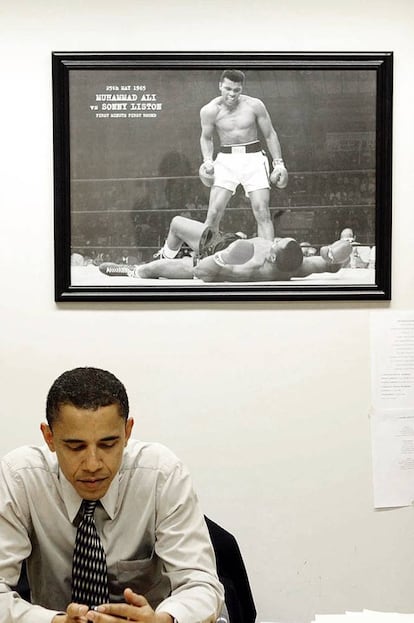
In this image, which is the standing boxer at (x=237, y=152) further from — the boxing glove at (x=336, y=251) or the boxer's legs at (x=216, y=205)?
the boxing glove at (x=336, y=251)

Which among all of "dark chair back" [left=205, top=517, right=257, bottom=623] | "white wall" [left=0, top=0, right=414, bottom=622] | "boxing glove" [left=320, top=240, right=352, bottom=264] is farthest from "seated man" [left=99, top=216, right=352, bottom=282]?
"dark chair back" [left=205, top=517, right=257, bottom=623]

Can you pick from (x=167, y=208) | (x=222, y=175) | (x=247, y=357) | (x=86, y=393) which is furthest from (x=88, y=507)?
(x=222, y=175)

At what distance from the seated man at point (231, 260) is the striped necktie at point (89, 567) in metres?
1.12

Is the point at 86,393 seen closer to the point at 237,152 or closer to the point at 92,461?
the point at 92,461

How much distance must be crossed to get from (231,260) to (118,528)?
1187 mm

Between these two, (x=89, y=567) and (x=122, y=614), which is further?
(x=89, y=567)

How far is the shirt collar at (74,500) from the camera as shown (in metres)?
1.94

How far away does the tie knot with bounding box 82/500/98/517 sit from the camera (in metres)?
1.94

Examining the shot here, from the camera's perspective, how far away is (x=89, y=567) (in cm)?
190

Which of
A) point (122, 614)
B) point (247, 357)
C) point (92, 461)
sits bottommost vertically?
point (122, 614)

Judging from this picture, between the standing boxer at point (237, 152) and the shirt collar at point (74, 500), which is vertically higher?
the standing boxer at point (237, 152)

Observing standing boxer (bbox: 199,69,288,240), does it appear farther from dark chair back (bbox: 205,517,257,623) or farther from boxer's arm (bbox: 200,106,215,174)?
dark chair back (bbox: 205,517,257,623)

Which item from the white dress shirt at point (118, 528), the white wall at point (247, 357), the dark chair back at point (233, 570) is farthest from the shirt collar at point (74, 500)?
the white wall at point (247, 357)

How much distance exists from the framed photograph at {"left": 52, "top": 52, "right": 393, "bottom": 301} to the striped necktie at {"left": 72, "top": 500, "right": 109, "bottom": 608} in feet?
3.60
